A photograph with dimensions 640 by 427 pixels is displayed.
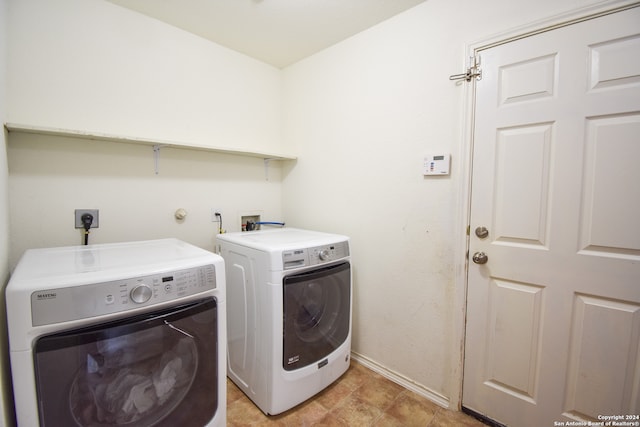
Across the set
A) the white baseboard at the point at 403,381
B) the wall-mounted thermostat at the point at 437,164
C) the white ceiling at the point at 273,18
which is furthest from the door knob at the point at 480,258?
the white ceiling at the point at 273,18

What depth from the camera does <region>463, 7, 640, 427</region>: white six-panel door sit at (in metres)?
1.11

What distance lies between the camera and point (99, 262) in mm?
1066

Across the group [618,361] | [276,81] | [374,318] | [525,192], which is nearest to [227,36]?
[276,81]

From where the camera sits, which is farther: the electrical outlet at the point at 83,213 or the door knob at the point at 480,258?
the electrical outlet at the point at 83,213

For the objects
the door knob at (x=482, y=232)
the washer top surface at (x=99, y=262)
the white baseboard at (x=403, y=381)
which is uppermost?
the door knob at (x=482, y=232)

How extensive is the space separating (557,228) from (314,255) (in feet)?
3.84

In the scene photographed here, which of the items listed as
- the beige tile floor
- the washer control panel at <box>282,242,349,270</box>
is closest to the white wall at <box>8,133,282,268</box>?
the washer control panel at <box>282,242,349,270</box>

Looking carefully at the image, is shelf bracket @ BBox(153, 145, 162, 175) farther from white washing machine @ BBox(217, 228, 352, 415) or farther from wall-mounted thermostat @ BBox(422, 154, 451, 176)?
wall-mounted thermostat @ BBox(422, 154, 451, 176)

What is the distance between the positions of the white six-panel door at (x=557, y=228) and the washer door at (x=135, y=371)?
137cm

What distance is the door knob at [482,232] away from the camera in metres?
1.43

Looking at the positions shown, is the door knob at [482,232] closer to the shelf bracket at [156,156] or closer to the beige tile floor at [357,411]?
the beige tile floor at [357,411]

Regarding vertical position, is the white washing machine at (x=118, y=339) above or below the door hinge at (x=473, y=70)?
below

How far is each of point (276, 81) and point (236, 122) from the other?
616mm

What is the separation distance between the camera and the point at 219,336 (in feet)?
3.73
